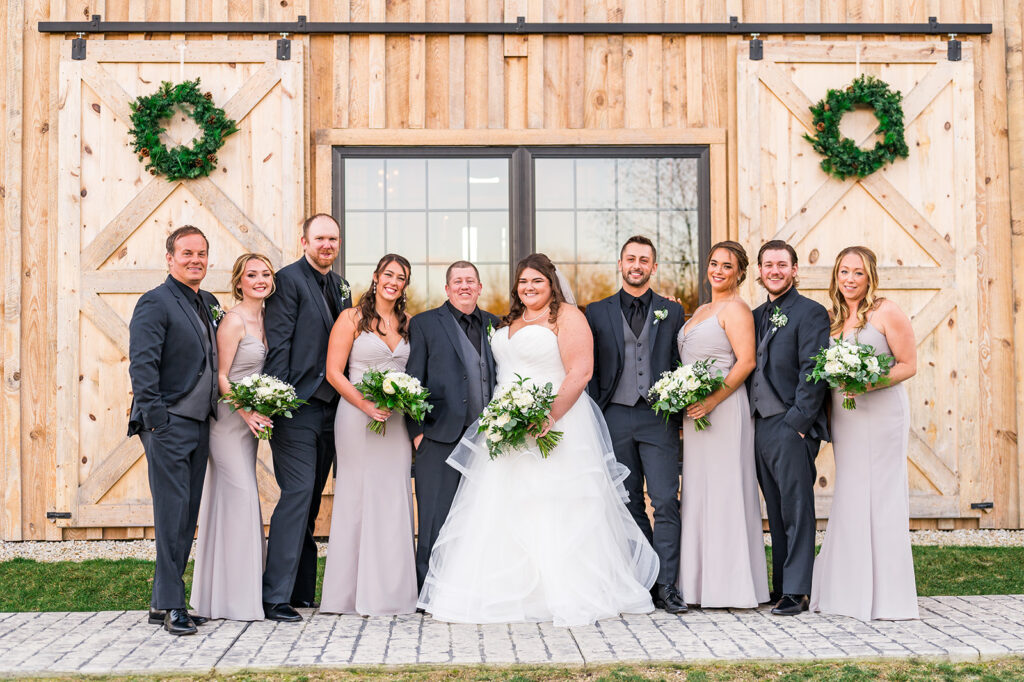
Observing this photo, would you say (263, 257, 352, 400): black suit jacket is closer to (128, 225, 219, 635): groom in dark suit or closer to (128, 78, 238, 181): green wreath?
(128, 225, 219, 635): groom in dark suit

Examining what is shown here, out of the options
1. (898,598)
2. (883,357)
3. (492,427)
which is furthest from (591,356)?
(898,598)

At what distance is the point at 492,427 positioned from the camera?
5199mm

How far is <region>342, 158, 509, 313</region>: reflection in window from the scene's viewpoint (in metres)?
8.09

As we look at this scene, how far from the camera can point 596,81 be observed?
810 centimetres

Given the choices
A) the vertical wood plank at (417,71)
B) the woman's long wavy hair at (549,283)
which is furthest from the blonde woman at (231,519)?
the vertical wood plank at (417,71)

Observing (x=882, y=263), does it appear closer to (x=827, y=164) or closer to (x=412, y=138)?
(x=827, y=164)

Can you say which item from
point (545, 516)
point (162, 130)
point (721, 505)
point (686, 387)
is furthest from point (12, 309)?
point (721, 505)

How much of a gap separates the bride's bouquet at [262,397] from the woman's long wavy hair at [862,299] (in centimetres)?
306

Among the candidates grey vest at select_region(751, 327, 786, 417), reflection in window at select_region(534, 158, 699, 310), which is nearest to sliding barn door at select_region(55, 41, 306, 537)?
reflection in window at select_region(534, 158, 699, 310)

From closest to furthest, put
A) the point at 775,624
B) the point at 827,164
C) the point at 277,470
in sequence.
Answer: the point at 775,624 → the point at 277,470 → the point at 827,164

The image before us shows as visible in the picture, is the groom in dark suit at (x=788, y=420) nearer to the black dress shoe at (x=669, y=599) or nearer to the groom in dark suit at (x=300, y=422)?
the black dress shoe at (x=669, y=599)

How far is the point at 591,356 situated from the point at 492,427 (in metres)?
0.73

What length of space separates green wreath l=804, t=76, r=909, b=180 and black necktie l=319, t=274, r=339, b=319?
4.38 meters

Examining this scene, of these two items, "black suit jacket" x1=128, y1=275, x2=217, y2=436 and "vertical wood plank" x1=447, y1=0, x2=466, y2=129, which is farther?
"vertical wood plank" x1=447, y1=0, x2=466, y2=129
